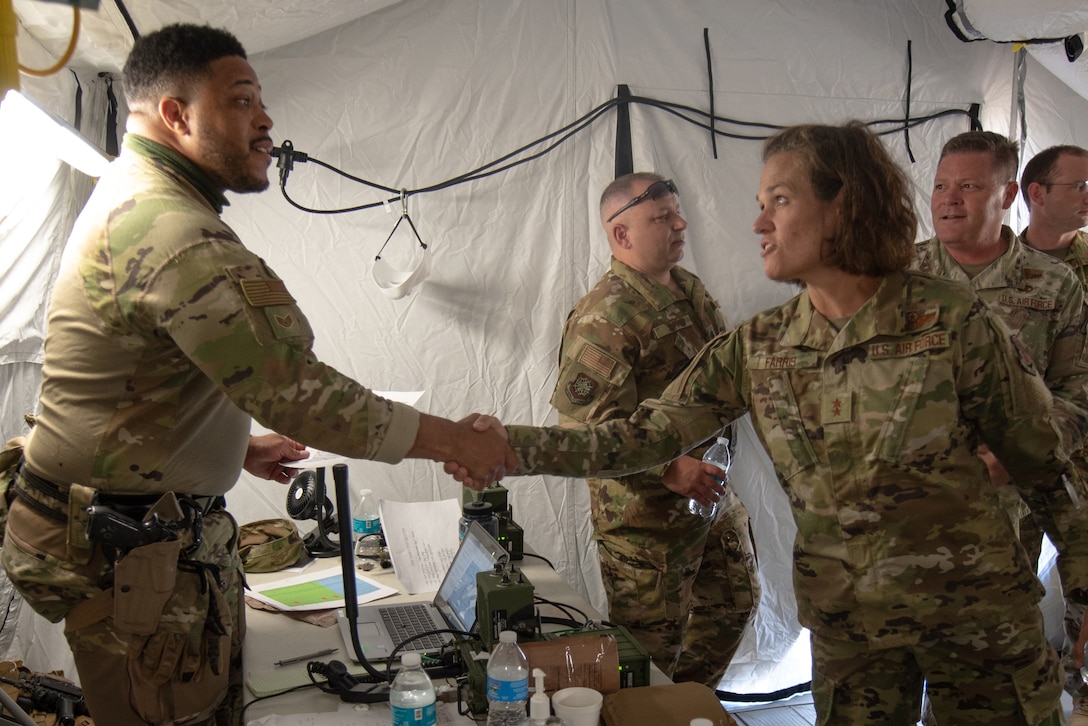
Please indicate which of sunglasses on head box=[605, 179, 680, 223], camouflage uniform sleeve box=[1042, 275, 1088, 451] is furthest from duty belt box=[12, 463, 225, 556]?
camouflage uniform sleeve box=[1042, 275, 1088, 451]

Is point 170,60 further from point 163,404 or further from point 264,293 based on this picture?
point 163,404

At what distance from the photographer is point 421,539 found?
249 centimetres

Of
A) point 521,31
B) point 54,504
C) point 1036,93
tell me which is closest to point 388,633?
point 54,504

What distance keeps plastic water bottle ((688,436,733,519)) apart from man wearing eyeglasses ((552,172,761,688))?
0.03 metres

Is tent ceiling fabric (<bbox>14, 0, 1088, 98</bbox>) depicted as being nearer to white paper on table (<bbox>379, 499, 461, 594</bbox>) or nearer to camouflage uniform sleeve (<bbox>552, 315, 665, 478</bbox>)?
camouflage uniform sleeve (<bbox>552, 315, 665, 478</bbox>)

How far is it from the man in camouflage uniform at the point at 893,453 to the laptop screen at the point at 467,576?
62 centimetres

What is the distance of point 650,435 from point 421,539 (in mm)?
951

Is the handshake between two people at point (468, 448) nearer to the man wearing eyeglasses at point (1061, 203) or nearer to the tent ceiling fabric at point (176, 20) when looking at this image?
the tent ceiling fabric at point (176, 20)

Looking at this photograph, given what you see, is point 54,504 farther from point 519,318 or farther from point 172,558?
point 519,318

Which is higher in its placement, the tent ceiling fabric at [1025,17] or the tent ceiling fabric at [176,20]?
the tent ceiling fabric at [1025,17]

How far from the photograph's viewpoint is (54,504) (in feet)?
5.34

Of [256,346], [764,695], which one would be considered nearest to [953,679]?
[256,346]

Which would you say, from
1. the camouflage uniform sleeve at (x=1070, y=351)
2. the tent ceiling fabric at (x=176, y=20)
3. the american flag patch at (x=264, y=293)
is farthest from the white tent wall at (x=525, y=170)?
the american flag patch at (x=264, y=293)

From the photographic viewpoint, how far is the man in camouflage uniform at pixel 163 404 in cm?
150
